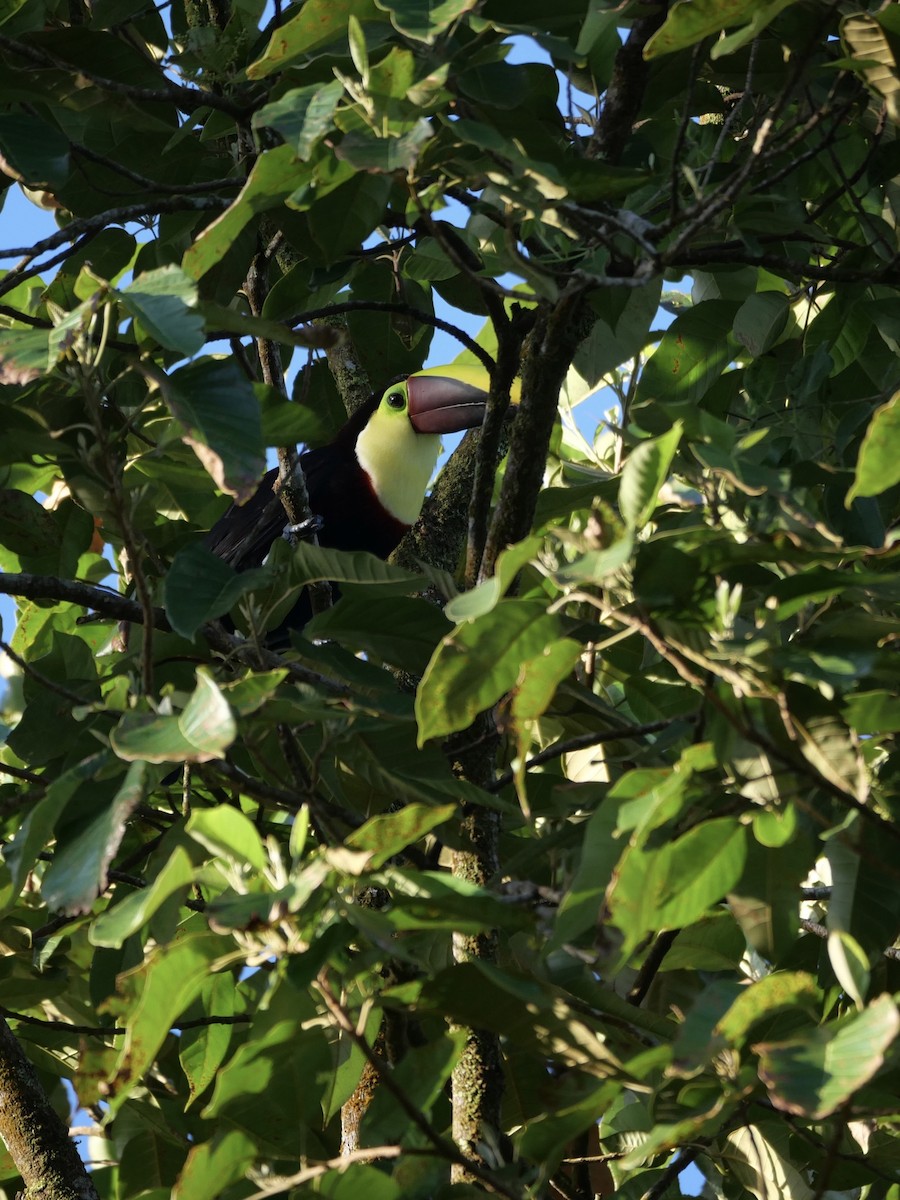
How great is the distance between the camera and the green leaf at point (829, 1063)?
108 centimetres

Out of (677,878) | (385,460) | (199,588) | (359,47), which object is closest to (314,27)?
(359,47)

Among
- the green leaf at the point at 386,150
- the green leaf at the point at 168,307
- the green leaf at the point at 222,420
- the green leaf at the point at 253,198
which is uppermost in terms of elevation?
the green leaf at the point at 253,198

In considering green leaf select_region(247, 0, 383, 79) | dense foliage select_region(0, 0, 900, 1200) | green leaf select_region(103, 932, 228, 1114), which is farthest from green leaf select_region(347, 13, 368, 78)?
green leaf select_region(103, 932, 228, 1114)

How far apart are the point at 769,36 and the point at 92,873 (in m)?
1.40

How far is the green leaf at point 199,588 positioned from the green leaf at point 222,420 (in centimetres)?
12

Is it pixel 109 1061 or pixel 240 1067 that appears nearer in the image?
pixel 240 1067

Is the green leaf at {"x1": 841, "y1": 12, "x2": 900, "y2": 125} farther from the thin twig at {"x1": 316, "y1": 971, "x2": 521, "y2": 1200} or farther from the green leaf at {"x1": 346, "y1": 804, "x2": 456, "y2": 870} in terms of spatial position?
the thin twig at {"x1": 316, "y1": 971, "x2": 521, "y2": 1200}

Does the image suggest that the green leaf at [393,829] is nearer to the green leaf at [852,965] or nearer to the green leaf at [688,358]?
the green leaf at [852,965]

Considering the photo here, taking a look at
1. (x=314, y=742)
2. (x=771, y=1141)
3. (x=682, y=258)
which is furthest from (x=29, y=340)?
(x=771, y=1141)

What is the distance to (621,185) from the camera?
1.60 metres

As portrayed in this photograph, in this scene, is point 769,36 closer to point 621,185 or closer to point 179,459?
point 621,185

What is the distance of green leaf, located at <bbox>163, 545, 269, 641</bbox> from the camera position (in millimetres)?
1487

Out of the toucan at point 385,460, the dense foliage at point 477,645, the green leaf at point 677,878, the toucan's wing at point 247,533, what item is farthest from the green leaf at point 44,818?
the toucan at point 385,460

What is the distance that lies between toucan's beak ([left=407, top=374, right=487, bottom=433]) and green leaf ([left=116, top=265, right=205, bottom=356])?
10.8 feet
